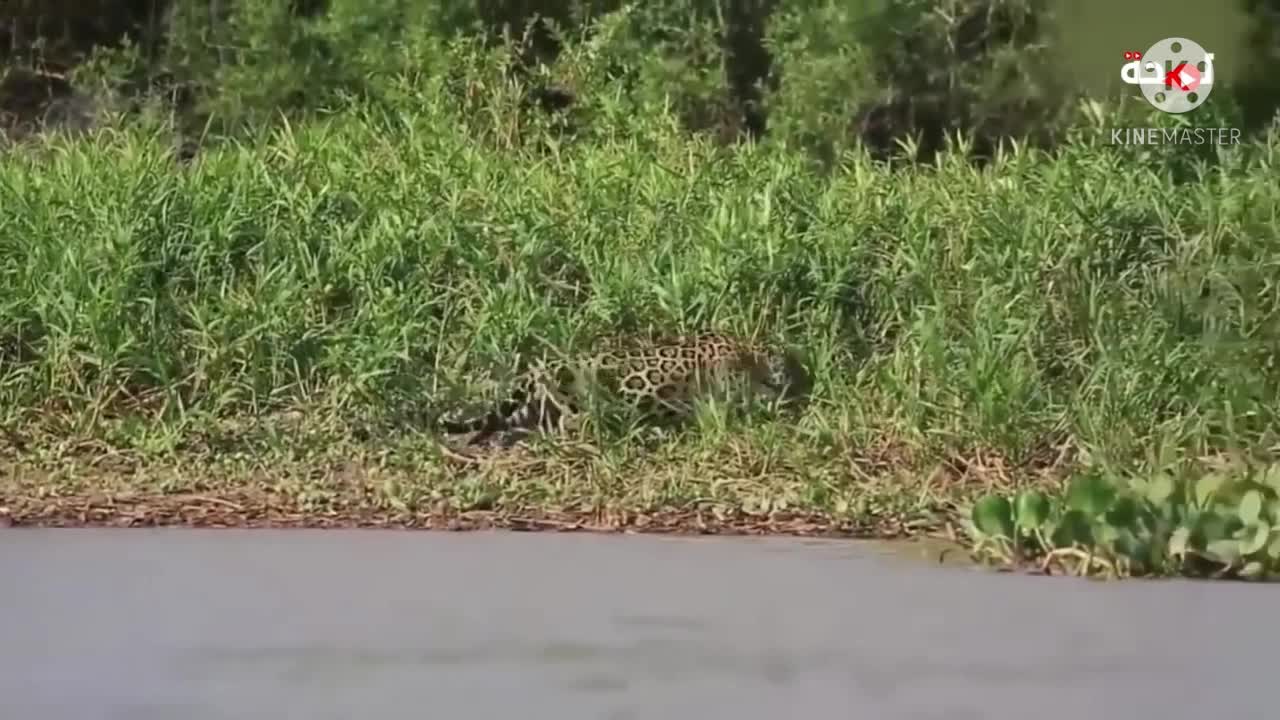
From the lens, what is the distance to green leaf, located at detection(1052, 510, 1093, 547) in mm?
2973

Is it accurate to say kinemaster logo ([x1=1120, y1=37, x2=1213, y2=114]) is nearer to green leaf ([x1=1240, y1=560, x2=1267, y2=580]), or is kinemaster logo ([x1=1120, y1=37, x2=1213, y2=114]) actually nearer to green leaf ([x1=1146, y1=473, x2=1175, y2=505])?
green leaf ([x1=1146, y1=473, x2=1175, y2=505])

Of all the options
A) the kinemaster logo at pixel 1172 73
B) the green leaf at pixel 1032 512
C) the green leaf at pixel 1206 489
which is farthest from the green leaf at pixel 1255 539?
the kinemaster logo at pixel 1172 73

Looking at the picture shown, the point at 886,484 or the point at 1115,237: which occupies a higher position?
the point at 1115,237

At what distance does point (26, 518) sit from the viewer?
3.38 m

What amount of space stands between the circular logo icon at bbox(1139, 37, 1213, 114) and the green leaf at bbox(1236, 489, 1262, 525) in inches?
120

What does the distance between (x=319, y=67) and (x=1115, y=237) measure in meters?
3.52

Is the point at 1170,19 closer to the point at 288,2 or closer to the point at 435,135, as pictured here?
the point at 435,135

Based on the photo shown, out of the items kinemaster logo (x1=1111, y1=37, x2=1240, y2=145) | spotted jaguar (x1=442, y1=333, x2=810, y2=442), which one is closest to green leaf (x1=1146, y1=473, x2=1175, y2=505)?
spotted jaguar (x1=442, y1=333, x2=810, y2=442)

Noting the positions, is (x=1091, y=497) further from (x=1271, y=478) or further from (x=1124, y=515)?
(x=1271, y=478)

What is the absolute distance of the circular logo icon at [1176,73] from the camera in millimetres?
5746

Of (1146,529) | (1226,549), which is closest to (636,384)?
(1146,529)

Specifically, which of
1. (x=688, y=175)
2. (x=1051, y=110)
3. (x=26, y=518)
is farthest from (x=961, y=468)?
(x=1051, y=110)

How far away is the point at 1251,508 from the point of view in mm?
2957

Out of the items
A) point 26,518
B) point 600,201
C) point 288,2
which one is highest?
point 288,2
